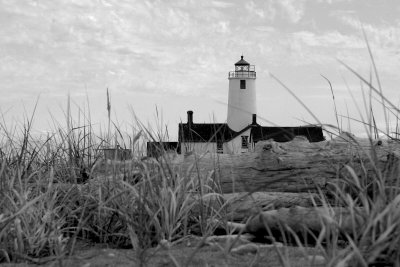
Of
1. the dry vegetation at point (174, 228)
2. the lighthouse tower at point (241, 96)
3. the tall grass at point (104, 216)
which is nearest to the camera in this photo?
the dry vegetation at point (174, 228)

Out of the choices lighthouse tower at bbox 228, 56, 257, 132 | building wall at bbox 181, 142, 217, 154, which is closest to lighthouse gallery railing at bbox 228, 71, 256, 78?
lighthouse tower at bbox 228, 56, 257, 132

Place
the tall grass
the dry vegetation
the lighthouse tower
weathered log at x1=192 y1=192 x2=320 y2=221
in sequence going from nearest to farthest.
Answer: the dry vegetation, the tall grass, weathered log at x1=192 y1=192 x2=320 y2=221, the lighthouse tower

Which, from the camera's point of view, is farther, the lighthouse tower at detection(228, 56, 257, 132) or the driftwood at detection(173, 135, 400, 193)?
the lighthouse tower at detection(228, 56, 257, 132)

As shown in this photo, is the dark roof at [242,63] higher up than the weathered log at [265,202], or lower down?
higher up

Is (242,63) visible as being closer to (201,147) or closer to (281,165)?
(201,147)

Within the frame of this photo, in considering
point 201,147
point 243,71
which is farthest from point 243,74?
point 201,147

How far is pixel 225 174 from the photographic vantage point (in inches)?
218

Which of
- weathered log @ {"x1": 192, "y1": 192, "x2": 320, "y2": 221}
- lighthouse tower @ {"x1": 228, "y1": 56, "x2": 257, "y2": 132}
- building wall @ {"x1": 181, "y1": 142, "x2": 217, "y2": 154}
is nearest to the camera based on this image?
weathered log @ {"x1": 192, "y1": 192, "x2": 320, "y2": 221}

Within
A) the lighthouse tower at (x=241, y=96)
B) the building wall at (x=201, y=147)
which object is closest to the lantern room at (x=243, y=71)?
the lighthouse tower at (x=241, y=96)

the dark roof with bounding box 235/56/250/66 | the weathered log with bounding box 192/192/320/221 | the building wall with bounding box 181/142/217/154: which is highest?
the dark roof with bounding box 235/56/250/66

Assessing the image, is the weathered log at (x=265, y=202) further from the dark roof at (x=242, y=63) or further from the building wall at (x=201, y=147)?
the dark roof at (x=242, y=63)

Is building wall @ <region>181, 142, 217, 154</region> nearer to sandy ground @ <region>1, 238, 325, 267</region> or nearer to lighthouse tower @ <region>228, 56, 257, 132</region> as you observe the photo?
sandy ground @ <region>1, 238, 325, 267</region>

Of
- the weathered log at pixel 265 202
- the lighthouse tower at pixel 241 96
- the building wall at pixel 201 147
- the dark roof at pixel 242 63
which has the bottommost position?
the weathered log at pixel 265 202

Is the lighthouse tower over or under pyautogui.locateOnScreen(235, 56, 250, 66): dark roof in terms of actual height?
under
